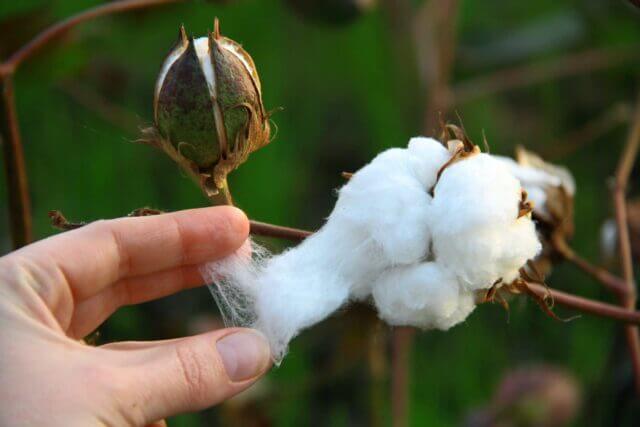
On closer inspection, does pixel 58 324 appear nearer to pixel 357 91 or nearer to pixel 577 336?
pixel 577 336

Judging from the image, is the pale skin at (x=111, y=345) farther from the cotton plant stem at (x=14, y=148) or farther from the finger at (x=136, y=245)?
the cotton plant stem at (x=14, y=148)

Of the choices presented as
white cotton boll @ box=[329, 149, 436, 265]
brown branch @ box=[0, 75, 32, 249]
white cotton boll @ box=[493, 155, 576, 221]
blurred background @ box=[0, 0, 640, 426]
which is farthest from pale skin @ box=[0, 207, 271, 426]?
blurred background @ box=[0, 0, 640, 426]

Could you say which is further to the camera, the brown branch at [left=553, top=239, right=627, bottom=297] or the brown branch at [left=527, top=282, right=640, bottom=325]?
the brown branch at [left=553, top=239, right=627, bottom=297]

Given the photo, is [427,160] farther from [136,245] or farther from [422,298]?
[136,245]

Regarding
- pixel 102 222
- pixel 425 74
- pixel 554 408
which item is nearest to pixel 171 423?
pixel 554 408

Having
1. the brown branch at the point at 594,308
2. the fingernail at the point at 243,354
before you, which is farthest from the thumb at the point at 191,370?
the brown branch at the point at 594,308

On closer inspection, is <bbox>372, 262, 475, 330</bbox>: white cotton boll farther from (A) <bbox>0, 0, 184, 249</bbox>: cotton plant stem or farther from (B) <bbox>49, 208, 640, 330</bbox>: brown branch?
(A) <bbox>0, 0, 184, 249</bbox>: cotton plant stem
